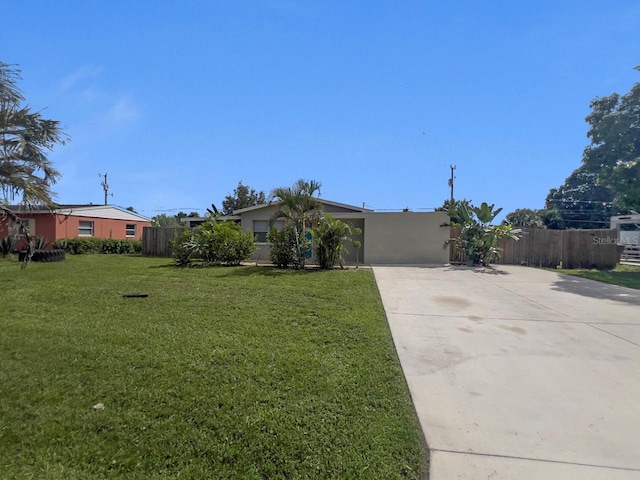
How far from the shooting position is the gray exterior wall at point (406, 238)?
15.0 meters

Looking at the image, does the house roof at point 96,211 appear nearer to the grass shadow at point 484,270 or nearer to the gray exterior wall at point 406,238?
the gray exterior wall at point 406,238

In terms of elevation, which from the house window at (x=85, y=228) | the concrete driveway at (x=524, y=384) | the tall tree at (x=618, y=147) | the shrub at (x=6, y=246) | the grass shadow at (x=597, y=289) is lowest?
the concrete driveway at (x=524, y=384)

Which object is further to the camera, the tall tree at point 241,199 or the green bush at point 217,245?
the tall tree at point 241,199

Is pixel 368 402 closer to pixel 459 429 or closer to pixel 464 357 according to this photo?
pixel 459 429

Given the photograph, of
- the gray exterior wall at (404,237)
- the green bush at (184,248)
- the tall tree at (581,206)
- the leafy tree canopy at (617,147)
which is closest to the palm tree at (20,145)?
the green bush at (184,248)

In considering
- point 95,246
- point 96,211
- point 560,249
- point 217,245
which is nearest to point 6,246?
point 95,246

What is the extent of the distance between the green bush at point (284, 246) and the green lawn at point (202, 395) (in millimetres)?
5960

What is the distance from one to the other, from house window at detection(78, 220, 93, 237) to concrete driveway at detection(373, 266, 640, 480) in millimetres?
22460

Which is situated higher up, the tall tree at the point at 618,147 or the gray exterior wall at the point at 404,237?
the tall tree at the point at 618,147

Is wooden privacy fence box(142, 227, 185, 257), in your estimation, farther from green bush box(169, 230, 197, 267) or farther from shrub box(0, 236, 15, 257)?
shrub box(0, 236, 15, 257)

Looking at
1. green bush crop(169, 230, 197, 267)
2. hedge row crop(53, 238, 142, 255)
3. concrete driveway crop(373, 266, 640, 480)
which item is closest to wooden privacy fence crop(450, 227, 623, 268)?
concrete driveway crop(373, 266, 640, 480)

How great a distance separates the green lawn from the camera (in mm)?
2254

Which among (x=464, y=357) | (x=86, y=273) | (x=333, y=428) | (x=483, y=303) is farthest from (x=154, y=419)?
(x=86, y=273)

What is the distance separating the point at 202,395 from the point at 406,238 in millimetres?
Result: 13151
